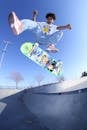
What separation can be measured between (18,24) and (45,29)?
1.87m

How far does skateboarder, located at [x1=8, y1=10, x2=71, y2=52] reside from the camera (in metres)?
11.4

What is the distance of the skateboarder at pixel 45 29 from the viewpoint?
1138cm

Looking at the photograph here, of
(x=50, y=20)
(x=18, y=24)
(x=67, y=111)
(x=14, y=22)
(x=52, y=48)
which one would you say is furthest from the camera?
(x=52, y=48)

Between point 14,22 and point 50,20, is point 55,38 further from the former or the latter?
point 14,22

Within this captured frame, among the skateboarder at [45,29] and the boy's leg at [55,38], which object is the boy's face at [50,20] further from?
the boy's leg at [55,38]

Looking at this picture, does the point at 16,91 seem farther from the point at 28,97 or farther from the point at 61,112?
the point at 61,112

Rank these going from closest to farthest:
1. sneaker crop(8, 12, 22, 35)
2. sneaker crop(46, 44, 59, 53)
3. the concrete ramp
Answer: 1. the concrete ramp
2. sneaker crop(8, 12, 22, 35)
3. sneaker crop(46, 44, 59, 53)

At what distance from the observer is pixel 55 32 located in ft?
41.8

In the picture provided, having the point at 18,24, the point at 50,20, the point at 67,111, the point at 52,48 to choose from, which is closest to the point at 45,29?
the point at 50,20

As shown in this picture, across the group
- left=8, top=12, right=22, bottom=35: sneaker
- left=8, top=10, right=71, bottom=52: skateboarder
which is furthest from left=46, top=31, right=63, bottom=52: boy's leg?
left=8, top=12, right=22, bottom=35: sneaker

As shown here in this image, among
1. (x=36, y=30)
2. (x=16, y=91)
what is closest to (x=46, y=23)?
(x=36, y=30)

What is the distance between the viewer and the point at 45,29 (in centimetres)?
1247

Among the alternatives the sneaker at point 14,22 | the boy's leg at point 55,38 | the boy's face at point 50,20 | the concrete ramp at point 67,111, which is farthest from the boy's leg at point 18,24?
the concrete ramp at point 67,111

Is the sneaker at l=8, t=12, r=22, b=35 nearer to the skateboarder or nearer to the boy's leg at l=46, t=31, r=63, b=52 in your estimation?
the skateboarder
